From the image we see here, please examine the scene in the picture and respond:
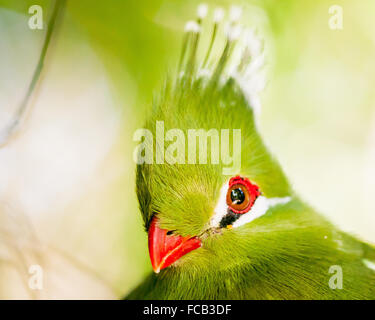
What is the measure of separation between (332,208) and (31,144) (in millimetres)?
1820

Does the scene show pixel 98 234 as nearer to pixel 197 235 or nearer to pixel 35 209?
pixel 35 209

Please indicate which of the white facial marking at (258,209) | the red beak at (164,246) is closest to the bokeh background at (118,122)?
the white facial marking at (258,209)

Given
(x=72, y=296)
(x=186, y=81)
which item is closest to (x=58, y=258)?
(x=72, y=296)

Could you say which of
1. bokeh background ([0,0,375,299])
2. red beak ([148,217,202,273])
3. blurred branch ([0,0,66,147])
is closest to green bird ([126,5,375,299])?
red beak ([148,217,202,273])

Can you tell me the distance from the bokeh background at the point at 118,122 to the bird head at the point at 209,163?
1.13 feet

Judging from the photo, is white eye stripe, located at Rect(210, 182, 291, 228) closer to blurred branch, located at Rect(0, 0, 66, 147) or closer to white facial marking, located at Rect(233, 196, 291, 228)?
white facial marking, located at Rect(233, 196, 291, 228)

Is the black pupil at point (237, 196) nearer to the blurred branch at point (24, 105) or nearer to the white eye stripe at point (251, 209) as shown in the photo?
the white eye stripe at point (251, 209)

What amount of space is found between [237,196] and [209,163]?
8.0 inches

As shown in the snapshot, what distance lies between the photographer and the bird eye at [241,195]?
186 centimetres

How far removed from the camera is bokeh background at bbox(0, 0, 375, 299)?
248 cm

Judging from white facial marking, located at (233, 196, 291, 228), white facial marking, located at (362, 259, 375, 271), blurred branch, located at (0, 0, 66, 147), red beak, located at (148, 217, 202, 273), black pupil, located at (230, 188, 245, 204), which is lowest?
white facial marking, located at (362, 259, 375, 271)

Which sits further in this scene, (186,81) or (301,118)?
(301,118)

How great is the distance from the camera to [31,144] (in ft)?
8.98
